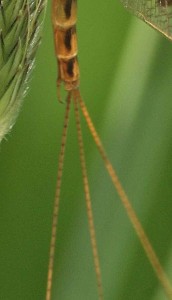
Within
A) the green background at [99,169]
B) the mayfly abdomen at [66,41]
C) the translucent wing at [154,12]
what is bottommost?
the green background at [99,169]

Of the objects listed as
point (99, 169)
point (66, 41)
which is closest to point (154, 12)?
point (66, 41)

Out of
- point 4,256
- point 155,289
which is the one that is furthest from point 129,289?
point 4,256

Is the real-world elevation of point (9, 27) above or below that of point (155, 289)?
above

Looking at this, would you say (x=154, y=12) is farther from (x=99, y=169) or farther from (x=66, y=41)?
(x=99, y=169)

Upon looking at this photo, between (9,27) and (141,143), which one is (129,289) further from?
(9,27)

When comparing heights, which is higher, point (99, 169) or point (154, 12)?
point (154, 12)
